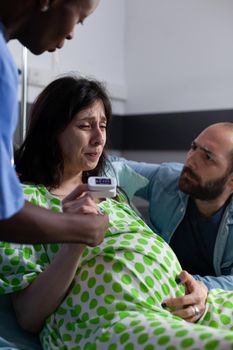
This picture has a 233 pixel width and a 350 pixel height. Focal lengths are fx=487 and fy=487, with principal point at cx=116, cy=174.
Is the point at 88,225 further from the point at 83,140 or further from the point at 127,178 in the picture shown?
the point at 127,178

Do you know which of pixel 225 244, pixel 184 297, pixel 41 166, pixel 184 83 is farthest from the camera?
pixel 184 83

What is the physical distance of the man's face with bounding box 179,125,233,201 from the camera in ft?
5.60

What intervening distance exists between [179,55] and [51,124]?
1518 mm

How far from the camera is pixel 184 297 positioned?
1.17 m

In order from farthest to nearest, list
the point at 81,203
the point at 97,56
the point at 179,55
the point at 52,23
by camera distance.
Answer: the point at 97,56 → the point at 179,55 → the point at 81,203 → the point at 52,23

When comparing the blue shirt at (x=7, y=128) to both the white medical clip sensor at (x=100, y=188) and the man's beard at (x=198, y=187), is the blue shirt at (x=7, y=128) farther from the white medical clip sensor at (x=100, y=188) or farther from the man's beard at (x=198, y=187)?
the man's beard at (x=198, y=187)

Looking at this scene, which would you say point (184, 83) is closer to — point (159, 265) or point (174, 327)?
point (159, 265)

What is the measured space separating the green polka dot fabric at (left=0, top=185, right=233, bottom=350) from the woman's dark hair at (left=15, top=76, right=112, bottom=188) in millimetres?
104

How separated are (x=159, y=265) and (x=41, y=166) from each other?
462mm

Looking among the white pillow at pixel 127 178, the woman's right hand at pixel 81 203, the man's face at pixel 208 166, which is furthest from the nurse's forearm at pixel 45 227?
the man's face at pixel 208 166

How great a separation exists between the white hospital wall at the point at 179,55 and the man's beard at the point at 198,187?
92 cm

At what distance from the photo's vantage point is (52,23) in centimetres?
77

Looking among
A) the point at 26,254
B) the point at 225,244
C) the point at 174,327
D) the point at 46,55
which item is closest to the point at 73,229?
the point at 174,327

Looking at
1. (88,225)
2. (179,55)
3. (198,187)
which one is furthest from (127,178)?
(179,55)
